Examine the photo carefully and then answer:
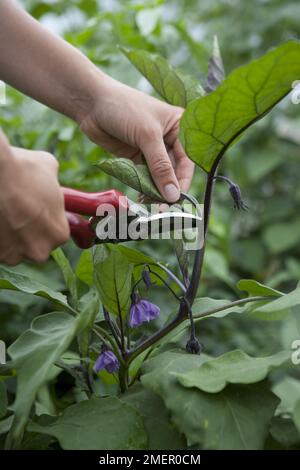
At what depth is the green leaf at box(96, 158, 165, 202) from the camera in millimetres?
731

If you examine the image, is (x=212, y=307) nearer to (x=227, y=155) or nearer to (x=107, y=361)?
(x=107, y=361)

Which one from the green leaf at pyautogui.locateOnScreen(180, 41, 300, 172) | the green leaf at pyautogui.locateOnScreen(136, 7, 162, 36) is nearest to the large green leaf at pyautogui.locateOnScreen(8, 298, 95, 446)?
the green leaf at pyautogui.locateOnScreen(180, 41, 300, 172)

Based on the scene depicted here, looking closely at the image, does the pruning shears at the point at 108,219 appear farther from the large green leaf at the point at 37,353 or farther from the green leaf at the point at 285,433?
the green leaf at the point at 285,433

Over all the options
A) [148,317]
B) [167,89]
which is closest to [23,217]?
[148,317]

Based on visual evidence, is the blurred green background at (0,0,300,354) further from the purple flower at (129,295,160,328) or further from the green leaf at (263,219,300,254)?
the purple flower at (129,295,160,328)

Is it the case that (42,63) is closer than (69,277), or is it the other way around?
(69,277)

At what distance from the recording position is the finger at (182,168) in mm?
953

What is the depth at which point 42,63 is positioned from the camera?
0.94 meters

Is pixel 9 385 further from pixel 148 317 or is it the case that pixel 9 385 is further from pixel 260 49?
pixel 260 49

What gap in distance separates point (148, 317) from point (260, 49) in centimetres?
234

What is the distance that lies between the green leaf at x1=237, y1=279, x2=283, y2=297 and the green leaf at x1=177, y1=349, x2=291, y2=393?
11cm

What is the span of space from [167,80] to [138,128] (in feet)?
0.29

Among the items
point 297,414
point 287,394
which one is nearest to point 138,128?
point 297,414

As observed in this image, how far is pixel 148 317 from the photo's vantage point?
0.78 metres
